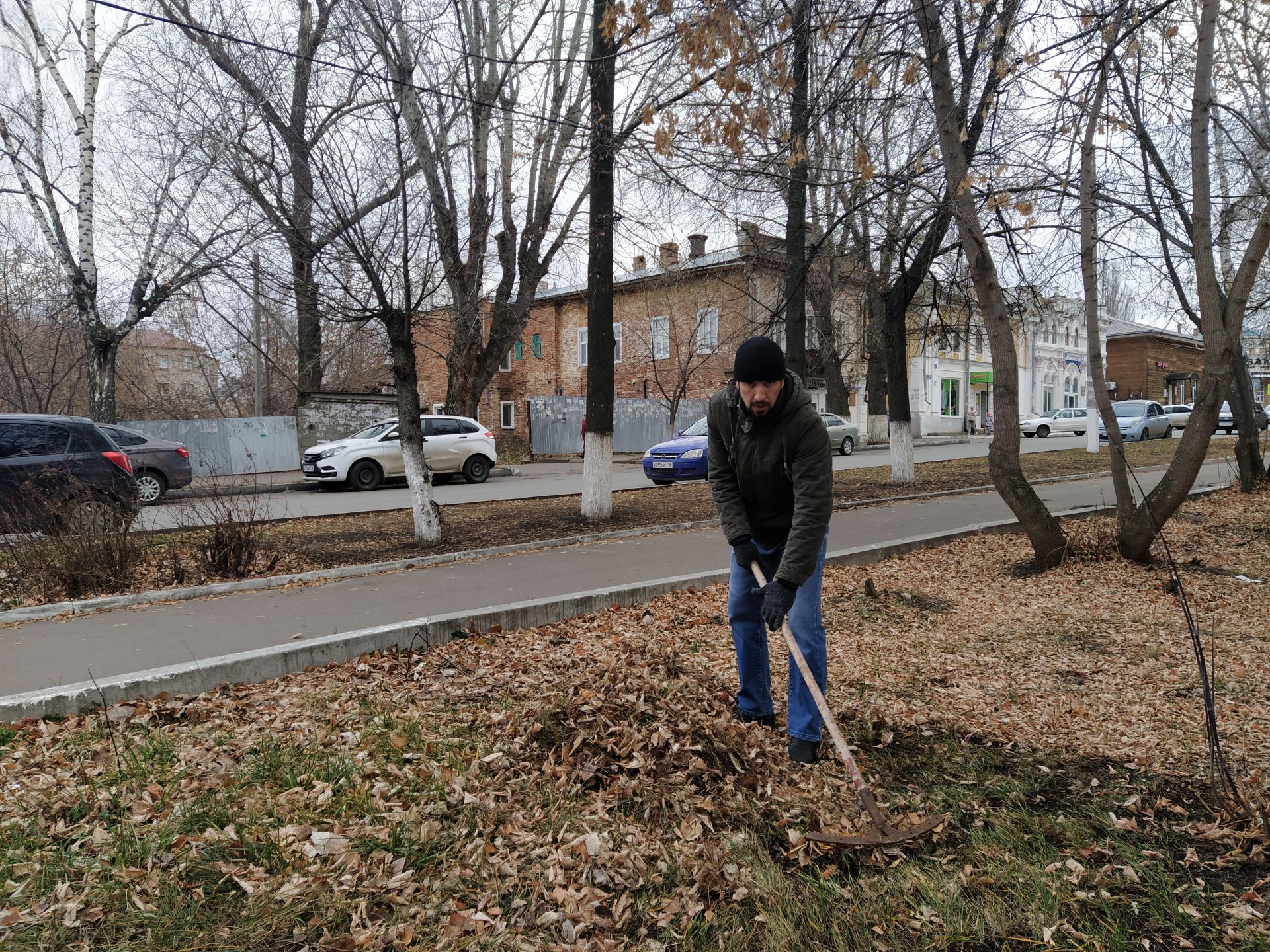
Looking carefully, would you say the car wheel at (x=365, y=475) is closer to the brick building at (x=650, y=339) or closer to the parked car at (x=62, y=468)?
the brick building at (x=650, y=339)

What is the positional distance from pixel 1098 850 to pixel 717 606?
12.0 ft

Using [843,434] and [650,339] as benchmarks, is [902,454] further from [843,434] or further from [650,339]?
[650,339]

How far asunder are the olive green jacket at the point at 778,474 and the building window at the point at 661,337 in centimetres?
2774

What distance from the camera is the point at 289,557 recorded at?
8.07 meters

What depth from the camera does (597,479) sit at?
10.6 m

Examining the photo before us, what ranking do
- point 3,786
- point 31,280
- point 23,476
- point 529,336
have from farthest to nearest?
1. point 529,336
2. point 31,280
3. point 23,476
4. point 3,786

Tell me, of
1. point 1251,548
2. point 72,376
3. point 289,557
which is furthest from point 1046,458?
point 72,376

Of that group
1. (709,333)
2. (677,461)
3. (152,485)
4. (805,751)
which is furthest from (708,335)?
(805,751)

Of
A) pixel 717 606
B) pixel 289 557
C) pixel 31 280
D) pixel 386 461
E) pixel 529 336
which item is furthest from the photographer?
pixel 529 336

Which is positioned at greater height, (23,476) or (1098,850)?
(23,476)

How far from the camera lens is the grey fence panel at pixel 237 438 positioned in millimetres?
21406

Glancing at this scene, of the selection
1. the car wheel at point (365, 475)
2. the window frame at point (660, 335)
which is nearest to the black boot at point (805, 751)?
the car wheel at point (365, 475)

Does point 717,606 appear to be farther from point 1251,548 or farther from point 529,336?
point 529,336

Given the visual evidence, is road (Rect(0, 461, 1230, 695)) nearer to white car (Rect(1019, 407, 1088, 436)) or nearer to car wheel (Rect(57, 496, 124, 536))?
car wheel (Rect(57, 496, 124, 536))
